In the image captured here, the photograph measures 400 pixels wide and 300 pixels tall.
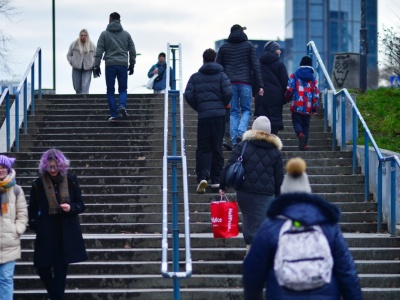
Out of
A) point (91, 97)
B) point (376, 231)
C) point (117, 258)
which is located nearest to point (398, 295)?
point (376, 231)

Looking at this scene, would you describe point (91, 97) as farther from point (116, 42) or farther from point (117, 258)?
point (117, 258)

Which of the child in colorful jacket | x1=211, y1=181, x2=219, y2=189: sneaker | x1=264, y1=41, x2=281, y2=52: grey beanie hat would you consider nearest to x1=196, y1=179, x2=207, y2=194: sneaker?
x1=211, y1=181, x2=219, y2=189: sneaker

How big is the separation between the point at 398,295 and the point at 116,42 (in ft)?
26.5

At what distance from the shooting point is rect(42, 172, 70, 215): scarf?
10.5 meters

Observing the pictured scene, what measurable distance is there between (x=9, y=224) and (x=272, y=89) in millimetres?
6664

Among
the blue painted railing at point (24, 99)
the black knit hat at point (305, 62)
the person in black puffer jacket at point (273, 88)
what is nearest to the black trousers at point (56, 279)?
the blue painted railing at point (24, 99)

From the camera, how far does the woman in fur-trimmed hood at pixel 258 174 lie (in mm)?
11242

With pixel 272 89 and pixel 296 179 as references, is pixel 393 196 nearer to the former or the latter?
pixel 272 89

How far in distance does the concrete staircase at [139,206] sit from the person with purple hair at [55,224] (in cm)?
112

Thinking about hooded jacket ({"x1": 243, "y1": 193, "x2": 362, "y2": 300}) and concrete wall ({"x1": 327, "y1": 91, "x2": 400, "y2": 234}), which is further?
concrete wall ({"x1": 327, "y1": 91, "x2": 400, "y2": 234})

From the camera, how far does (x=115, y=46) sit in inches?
717

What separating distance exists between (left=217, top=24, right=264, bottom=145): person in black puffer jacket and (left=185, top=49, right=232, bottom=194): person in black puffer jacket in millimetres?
977

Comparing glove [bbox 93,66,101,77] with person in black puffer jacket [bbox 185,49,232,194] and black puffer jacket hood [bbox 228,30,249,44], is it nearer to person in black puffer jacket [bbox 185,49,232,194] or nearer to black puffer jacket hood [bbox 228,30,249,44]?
black puffer jacket hood [bbox 228,30,249,44]

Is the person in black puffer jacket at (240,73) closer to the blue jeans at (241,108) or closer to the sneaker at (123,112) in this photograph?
the blue jeans at (241,108)
